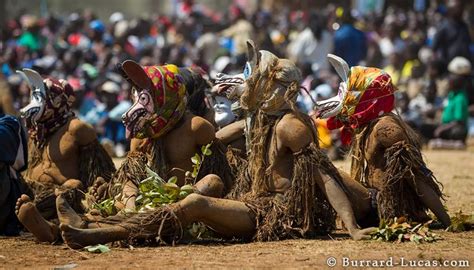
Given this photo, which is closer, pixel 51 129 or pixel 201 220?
pixel 201 220

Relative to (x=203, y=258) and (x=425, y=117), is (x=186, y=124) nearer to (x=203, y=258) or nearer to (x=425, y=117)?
(x=203, y=258)

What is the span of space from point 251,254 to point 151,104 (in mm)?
1537

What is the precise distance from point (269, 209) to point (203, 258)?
829 millimetres

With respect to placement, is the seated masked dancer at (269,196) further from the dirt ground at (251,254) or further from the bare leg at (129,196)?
the bare leg at (129,196)

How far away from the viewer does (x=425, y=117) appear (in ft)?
55.5

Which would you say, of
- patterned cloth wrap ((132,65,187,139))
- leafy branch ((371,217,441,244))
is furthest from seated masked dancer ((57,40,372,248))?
patterned cloth wrap ((132,65,187,139))

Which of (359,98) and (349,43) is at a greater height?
(349,43)

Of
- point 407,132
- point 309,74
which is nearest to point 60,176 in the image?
point 407,132

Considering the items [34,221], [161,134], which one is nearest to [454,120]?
[161,134]

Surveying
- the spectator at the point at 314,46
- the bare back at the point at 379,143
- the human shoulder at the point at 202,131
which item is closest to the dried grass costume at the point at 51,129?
the human shoulder at the point at 202,131

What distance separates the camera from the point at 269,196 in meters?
7.50

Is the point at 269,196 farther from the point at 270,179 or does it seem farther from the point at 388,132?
the point at 388,132

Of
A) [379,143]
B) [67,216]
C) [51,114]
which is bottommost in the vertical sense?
[67,216]

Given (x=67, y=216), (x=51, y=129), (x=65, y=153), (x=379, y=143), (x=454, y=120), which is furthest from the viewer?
(x=454, y=120)
